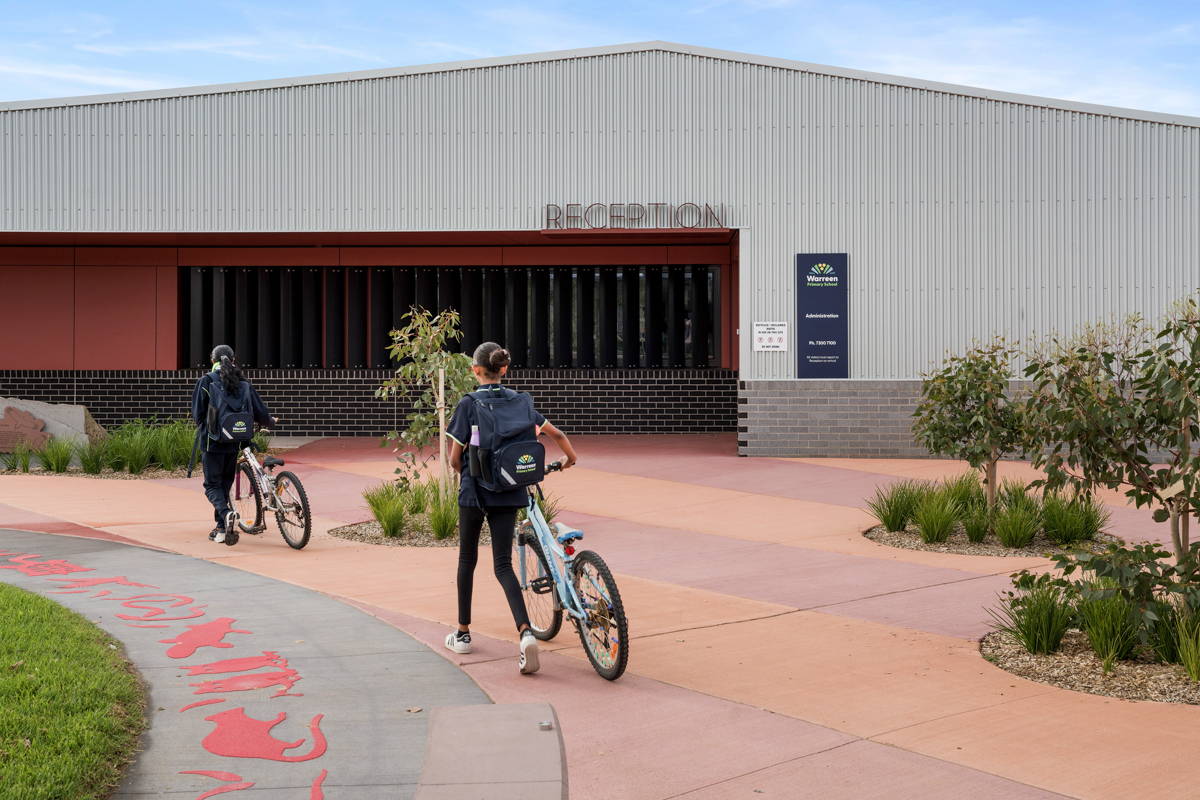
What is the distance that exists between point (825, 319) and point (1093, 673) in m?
11.9

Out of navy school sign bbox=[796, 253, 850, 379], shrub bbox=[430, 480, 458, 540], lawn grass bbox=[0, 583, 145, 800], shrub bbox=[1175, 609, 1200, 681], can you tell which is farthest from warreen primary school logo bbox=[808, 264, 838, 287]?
lawn grass bbox=[0, 583, 145, 800]

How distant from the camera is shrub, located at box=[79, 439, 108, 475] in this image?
627 inches

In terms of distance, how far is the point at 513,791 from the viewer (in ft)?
14.1

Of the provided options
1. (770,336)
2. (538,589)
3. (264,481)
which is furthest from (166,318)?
(538,589)

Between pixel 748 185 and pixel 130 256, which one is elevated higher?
pixel 748 185

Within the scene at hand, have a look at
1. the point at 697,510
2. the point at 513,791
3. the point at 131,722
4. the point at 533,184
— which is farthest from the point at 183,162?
the point at 513,791

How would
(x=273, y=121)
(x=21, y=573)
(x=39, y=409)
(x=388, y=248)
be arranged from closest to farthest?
(x=21, y=573) < (x=39, y=409) < (x=273, y=121) < (x=388, y=248)

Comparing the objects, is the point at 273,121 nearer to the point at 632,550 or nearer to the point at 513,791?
the point at 632,550

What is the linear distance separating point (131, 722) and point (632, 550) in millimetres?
5672

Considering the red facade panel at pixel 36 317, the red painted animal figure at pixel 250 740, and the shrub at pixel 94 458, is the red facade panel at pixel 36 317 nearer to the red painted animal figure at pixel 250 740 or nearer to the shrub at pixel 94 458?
the shrub at pixel 94 458

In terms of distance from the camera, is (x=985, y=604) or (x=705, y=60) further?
(x=705, y=60)

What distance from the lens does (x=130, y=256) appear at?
22234 mm

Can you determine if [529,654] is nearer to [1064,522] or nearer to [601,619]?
[601,619]

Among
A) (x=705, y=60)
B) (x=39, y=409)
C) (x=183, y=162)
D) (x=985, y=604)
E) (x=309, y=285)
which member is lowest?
(x=985, y=604)
